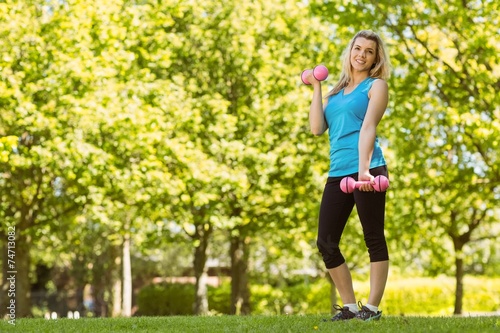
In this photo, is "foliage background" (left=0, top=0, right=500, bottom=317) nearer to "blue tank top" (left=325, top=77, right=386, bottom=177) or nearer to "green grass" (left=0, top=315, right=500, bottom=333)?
"green grass" (left=0, top=315, right=500, bottom=333)

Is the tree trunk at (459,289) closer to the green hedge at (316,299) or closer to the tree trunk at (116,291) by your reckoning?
the green hedge at (316,299)

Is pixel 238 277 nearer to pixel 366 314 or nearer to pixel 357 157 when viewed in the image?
pixel 366 314

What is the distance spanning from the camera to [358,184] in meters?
5.30

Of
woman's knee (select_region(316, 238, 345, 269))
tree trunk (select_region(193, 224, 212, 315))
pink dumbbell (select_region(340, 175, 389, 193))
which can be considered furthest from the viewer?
tree trunk (select_region(193, 224, 212, 315))

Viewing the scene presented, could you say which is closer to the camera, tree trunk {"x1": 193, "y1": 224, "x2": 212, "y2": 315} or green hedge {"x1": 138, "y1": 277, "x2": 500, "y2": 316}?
tree trunk {"x1": 193, "y1": 224, "x2": 212, "y2": 315}

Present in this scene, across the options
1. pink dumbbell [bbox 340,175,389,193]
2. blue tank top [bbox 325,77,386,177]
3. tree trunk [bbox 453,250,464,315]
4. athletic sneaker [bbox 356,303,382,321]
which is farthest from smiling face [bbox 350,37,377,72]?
tree trunk [bbox 453,250,464,315]

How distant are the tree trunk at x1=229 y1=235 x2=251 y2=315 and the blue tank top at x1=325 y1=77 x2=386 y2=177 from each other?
50.3 ft

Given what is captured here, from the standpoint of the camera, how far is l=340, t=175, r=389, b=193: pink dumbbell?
17.3 feet

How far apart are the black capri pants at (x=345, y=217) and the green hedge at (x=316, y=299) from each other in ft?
73.0

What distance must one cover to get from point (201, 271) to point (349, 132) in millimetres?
15744

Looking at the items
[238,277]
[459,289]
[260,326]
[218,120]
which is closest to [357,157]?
[260,326]

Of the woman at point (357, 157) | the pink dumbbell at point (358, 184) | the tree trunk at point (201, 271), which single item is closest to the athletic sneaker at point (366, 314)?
the woman at point (357, 157)

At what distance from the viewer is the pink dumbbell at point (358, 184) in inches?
207

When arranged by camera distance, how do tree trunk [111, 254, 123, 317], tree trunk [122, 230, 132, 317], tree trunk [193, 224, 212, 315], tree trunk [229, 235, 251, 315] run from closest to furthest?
tree trunk [193, 224, 212, 315] < tree trunk [229, 235, 251, 315] < tree trunk [122, 230, 132, 317] < tree trunk [111, 254, 123, 317]
